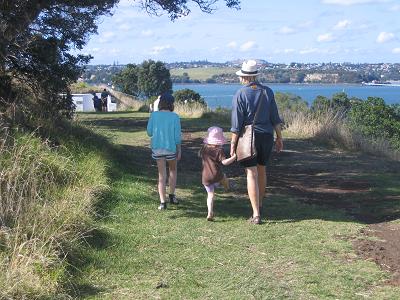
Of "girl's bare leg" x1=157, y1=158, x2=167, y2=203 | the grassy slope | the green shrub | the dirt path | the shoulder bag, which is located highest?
the shoulder bag

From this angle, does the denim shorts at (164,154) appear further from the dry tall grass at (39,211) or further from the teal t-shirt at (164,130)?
the dry tall grass at (39,211)

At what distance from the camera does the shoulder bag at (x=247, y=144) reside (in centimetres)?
737

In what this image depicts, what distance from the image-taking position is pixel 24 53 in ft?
38.8

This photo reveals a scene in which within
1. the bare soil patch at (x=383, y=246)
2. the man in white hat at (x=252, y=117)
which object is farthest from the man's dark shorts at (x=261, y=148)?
the bare soil patch at (x=383, y=246)

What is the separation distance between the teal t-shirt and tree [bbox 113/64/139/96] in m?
50.1

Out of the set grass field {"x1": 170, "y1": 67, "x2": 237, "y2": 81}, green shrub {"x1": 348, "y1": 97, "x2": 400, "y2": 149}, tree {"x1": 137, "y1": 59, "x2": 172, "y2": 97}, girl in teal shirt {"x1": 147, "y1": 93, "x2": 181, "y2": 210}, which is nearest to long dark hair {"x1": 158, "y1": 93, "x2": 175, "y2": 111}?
girl in teal shirt {"x1": 147, "y1": 93, "x2": 181, "y2": 210}

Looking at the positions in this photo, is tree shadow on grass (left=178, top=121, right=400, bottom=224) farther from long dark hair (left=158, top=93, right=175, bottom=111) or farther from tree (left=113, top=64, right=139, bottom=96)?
tree (left=113, top=64, right=139, bottom=96)

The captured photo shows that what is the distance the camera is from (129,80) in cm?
5988

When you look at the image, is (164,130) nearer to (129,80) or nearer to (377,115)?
(377,115)

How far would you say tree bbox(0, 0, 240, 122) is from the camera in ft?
35.4

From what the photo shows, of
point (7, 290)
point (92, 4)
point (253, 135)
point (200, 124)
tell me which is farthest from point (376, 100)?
point (7, 290)

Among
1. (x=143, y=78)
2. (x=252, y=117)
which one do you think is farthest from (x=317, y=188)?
(x=143, y=78)

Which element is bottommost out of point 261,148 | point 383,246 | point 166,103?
point 383,246

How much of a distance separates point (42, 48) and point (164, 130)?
15.2ft
